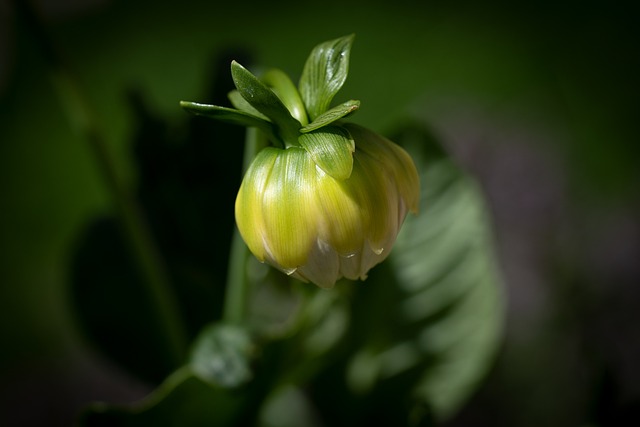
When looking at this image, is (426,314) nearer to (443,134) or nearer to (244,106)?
(244,106)

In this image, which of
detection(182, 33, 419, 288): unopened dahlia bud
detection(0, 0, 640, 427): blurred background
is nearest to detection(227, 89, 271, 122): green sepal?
Result: detection(182, 33, 419, 288): unopened dahlia bud

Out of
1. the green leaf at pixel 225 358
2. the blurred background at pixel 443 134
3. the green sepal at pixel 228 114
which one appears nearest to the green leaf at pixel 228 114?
the green sepal at pixel 228 114

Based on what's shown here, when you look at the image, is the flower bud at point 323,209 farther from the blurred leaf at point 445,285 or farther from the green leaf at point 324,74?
the blurred leaf at point 445,285

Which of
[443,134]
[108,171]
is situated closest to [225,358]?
[108,171]

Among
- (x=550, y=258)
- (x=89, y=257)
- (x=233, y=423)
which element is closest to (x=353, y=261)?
(x=233, y=423)

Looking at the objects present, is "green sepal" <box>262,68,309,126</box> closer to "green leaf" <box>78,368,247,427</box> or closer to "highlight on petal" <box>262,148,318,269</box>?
"highlight on petal" <box>262,148,318,269</box>

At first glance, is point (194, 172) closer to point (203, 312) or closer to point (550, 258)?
point (203, 312)
